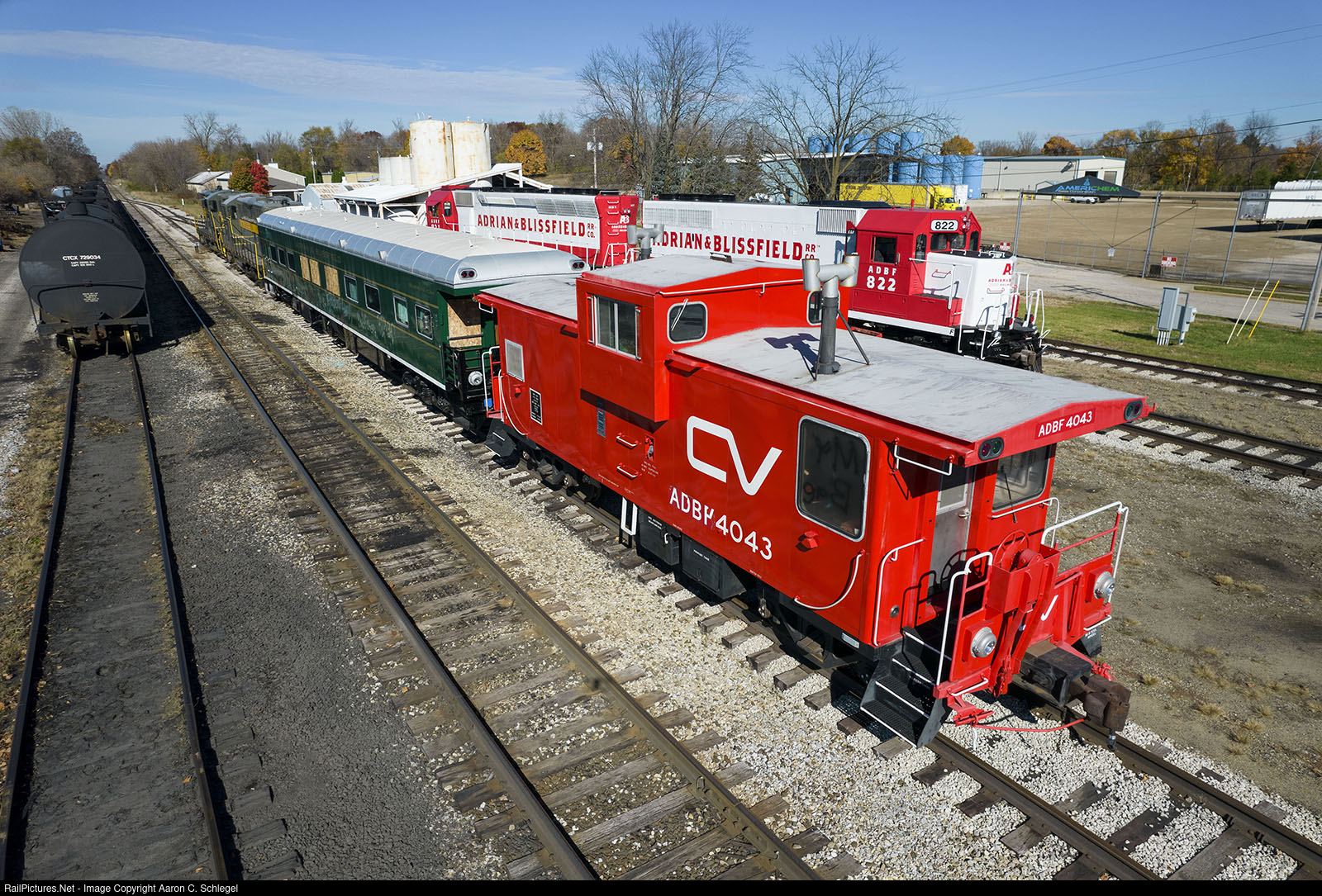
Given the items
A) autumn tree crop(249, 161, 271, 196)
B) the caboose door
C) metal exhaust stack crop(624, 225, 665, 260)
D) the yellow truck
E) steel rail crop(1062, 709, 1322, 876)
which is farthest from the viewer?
autumn tree crop(249, 161, 271, 196)

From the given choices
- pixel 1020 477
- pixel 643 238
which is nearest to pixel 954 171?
pixel 643 238

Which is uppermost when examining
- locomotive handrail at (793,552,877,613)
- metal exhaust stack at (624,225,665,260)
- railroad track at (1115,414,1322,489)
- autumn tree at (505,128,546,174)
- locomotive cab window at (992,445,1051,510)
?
autumn tree at (505,128,546,174)

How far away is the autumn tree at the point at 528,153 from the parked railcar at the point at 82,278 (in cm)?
9567

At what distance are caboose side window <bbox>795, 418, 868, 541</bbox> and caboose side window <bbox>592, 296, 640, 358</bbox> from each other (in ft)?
9.13

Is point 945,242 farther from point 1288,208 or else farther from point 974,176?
point 974,176

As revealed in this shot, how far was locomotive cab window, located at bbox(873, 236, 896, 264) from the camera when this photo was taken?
828 inches

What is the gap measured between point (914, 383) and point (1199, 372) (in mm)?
17828

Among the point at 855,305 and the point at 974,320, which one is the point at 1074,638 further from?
the point at 855,305

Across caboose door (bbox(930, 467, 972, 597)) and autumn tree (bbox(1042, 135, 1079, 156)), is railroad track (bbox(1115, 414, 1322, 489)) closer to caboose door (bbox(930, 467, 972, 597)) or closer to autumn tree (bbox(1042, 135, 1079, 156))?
caboose door (bbox(930, 467, 972, 597))

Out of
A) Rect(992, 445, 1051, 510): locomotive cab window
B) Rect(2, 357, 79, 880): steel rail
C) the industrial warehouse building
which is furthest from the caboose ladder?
the industrial warehouse building

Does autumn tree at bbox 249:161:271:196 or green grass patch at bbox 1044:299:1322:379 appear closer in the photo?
green grass patch at bbox 1044:299:1322:379

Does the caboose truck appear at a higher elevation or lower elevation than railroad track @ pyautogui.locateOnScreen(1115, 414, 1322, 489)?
higher

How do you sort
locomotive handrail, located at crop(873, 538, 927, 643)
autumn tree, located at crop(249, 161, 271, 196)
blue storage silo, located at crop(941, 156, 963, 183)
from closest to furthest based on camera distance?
locomotive handrail, located at crop(873, 538, 927, 643) < blue storage silo, located at crop(941, 156, 963, 183) < autumn tree, located at crop(249, 161, 271, 196)

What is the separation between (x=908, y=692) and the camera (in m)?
7.00
